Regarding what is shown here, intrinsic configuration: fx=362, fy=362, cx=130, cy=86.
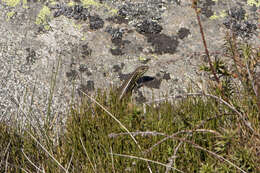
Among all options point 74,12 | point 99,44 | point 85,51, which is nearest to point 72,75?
point 85,51

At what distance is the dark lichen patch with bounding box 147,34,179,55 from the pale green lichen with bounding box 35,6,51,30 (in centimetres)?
81

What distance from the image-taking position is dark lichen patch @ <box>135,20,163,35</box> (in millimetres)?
2789

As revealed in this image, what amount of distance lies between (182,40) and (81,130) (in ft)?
3.56

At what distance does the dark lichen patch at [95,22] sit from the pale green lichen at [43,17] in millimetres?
330

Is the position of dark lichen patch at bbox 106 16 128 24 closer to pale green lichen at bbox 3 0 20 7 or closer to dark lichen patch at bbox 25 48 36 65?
dark lichen patch at bbox 25 48 36 65

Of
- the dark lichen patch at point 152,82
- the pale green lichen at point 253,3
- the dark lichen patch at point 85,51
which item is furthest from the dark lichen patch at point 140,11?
the pale green lichen at point 253,3

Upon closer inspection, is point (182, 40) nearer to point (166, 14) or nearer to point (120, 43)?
point (166, 14)

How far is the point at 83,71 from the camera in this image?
2.62 metres

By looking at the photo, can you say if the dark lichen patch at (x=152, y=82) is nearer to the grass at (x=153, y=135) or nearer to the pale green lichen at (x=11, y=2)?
the grass at (x=153, y=135)

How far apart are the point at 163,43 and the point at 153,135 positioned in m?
1.07

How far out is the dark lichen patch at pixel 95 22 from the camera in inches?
111

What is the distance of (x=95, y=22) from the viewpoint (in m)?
2.82

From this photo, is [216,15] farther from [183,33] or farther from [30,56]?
[30,56]

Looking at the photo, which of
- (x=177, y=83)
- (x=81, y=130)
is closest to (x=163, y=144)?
(x=81, y=130)
